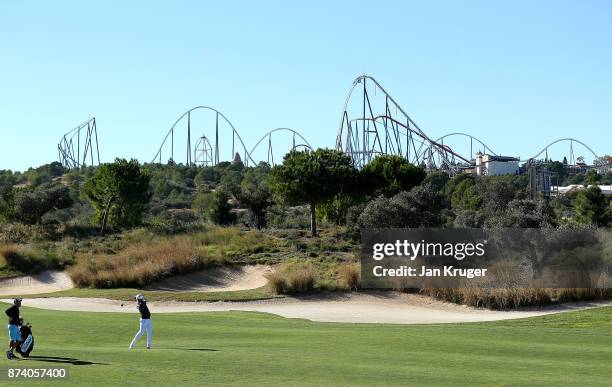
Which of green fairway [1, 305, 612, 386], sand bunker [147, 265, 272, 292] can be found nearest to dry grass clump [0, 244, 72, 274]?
sand bunker [147, 265, 272, 292]

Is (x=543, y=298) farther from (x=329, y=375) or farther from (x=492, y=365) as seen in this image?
(x=329, y=375)

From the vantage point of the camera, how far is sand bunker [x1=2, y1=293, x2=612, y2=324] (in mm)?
33625

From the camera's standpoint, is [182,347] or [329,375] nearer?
[329,375]

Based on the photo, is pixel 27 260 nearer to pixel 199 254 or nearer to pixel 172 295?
pixel 199 254

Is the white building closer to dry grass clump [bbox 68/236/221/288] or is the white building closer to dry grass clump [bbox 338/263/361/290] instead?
dry grass clump [bbox 68/236/221/288]

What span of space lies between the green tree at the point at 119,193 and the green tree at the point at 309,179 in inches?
396

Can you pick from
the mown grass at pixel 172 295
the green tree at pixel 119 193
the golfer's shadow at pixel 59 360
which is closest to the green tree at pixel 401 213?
the mown grass at pixel 172 295

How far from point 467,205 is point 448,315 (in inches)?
1725

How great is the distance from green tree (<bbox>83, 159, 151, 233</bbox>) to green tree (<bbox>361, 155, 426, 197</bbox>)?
1650cm

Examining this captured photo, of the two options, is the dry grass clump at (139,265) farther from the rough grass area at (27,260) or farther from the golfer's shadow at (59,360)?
the golfer's shadow at (59,360)

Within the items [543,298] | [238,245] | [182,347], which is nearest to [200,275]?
[238,245]

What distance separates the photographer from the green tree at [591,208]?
62906 millimetres

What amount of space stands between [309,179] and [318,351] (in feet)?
115

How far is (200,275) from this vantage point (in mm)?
43625
